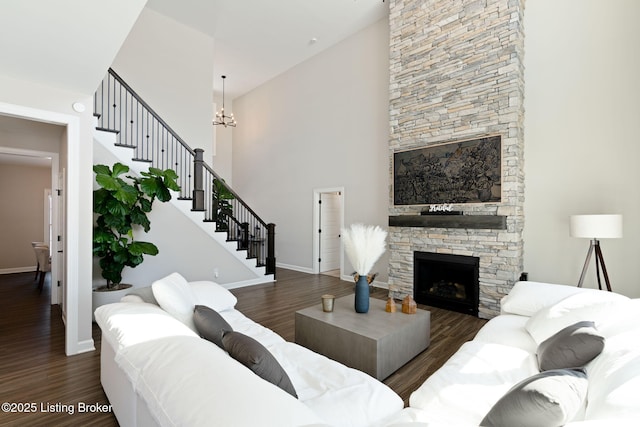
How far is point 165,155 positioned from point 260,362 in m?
6.30

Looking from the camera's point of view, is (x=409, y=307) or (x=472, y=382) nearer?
(x=472, y=382)

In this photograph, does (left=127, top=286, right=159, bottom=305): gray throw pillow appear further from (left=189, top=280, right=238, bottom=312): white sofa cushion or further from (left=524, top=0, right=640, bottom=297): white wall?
(left=524, top=0, right=640, bottom=297): white wall

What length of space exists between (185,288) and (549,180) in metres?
4.78

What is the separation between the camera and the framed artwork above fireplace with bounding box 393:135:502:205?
171 inches

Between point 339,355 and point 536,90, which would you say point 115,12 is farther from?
point 536,90

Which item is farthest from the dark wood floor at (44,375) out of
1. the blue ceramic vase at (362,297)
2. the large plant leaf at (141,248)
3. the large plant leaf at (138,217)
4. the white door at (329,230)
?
the white door at (329,230)

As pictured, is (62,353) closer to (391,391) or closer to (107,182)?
(107,182)

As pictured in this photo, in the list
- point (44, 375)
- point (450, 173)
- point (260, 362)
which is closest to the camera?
point (260, 362)

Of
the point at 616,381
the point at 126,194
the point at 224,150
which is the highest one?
the point at 224,150

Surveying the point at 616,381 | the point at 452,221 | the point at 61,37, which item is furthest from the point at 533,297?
the point at 61,37

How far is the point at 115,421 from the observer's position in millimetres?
2102

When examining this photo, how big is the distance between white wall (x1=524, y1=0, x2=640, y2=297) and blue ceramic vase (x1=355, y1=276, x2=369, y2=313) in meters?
2.97

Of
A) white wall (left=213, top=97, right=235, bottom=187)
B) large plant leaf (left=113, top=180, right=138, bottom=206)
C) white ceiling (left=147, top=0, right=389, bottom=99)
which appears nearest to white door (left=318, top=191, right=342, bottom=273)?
white ceiling (left=147, top=0, right=389, bottom=99)

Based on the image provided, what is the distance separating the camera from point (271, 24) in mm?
6273
